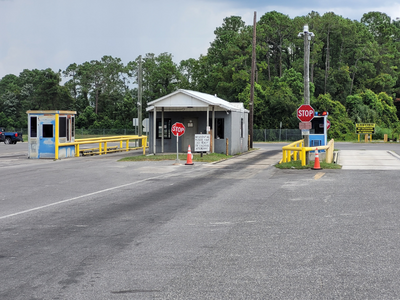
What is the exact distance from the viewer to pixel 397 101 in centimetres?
8131

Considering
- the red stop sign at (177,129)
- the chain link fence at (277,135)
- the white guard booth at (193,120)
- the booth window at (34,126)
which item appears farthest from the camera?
the chain link fence at (277,135)

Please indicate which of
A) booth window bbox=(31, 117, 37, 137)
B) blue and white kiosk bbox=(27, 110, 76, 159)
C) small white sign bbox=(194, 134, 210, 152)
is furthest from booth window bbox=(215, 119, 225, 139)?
booth window bbox=(31, 117, 37, 137)

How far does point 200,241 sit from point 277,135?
54957 millimetres

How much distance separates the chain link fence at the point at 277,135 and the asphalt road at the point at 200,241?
4568 cm

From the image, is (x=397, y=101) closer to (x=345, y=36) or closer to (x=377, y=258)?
(x=345, y=36)

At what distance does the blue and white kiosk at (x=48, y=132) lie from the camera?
90.1 ft

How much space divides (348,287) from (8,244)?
514cm

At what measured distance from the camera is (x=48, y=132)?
91.3 feet

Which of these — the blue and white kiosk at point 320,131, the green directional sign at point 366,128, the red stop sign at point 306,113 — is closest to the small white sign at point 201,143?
the red stop sign at point 306,113

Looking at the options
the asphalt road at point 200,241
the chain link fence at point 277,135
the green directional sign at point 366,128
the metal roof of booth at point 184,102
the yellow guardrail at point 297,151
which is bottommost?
the asphalt road at point 200,241

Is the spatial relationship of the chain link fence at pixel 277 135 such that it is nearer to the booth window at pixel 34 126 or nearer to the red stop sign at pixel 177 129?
the booth window at pixel 34 126

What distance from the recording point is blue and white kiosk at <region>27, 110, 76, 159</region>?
90.1 feet

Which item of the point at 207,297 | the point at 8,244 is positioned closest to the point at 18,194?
the point at 8,244

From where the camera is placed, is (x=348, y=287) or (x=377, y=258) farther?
(x=377, y=258)
